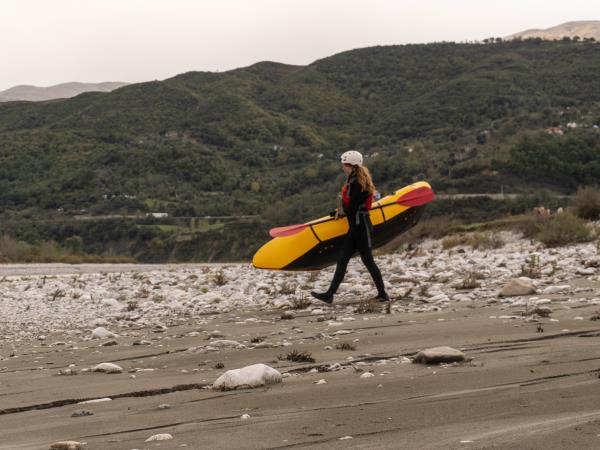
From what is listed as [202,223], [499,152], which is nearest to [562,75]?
[499,152]

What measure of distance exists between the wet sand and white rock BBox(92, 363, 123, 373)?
92mm

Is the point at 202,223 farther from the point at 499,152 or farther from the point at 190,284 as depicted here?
the point at 190,284

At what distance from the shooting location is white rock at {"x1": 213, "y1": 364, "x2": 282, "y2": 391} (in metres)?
5.10

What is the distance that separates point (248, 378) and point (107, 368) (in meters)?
1.75

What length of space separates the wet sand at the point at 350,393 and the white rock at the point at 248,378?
69mm

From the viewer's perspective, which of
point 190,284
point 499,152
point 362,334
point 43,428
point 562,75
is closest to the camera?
point 43,428

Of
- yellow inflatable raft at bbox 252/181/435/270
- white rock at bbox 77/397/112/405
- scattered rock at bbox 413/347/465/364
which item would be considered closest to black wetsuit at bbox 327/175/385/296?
yellow inflatable raft at bbox 252/181/435/270

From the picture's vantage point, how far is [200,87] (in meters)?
102

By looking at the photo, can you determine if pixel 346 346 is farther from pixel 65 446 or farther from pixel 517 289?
pixel 517 289

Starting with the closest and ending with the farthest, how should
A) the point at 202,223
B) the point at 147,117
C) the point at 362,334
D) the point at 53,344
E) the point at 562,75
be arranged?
1. the point at 362,334
2. the point at 53,344
3. the point at 202,223
4. the point at 562,75
5. the point at 147,117

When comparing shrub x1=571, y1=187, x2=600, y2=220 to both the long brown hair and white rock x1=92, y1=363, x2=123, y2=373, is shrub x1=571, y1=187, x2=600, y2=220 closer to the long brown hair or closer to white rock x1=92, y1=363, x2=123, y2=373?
the long brown hair

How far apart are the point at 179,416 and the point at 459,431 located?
1.52 metres

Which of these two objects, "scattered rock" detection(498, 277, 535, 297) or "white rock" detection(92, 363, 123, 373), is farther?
"scattered rock" detection(498, 277, 535, 297)

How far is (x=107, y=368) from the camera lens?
6461 mm
